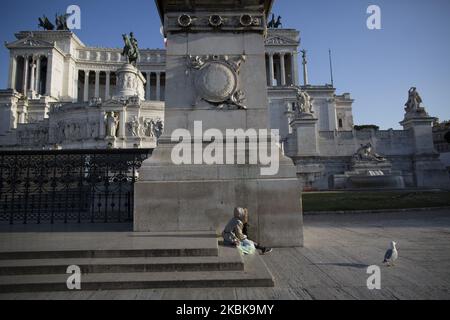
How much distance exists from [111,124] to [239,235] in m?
48.0

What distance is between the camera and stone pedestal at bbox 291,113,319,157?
129 ft

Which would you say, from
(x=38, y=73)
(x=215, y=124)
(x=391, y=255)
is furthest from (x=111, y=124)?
(x=38, y=73)

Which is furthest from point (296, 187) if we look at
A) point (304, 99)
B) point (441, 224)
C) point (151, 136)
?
point (151, 136)

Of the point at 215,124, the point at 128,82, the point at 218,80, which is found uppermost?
the point at 128,82

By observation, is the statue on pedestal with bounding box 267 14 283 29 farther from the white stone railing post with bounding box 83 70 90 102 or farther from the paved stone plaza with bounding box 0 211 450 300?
the paved stone plaza with bounding box 0 211 450 300

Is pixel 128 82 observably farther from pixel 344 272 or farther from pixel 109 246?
pixel 344 272

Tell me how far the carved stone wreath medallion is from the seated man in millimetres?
3468

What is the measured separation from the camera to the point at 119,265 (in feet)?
18.2

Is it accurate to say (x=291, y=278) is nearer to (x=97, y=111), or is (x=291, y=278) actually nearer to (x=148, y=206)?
(x=148, y=206)

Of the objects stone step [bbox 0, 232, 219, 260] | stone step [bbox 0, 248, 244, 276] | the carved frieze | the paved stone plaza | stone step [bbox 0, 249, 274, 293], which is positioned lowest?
the paved stone plaza

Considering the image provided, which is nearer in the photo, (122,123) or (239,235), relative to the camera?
(239,235)

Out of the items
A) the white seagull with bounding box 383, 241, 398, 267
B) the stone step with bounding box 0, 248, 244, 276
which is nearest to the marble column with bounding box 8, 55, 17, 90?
the stone step with bounding box 0, 248, 244, 276

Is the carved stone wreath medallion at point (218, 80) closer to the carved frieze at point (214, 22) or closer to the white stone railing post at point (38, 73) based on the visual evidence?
the carved frieze at point (214, 22)
